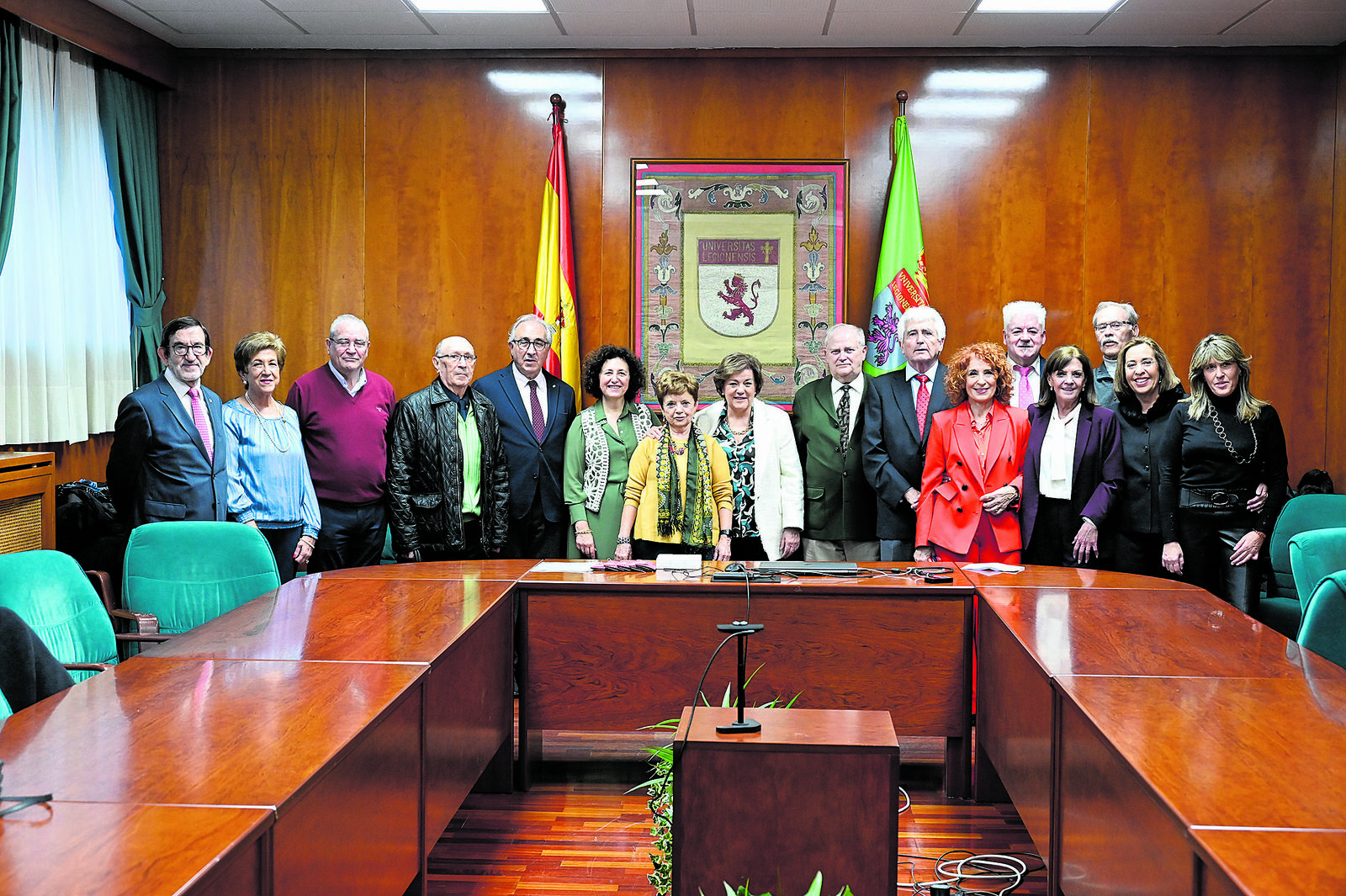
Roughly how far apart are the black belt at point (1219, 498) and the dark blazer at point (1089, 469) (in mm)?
286

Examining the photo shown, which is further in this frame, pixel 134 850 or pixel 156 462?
pixel 156 462

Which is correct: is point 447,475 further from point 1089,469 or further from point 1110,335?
point 1110,335

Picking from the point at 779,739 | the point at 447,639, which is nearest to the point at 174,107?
the point at 447,639

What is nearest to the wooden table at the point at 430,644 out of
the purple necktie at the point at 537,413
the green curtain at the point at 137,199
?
the purple necktie at the point at 537,413

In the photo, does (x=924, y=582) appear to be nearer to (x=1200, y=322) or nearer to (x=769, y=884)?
(x=769, y=884)

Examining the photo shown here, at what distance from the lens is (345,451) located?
4469mm

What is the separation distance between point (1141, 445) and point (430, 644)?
119 inches

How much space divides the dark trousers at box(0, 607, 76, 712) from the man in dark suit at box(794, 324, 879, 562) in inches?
114

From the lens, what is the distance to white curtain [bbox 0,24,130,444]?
4.80m

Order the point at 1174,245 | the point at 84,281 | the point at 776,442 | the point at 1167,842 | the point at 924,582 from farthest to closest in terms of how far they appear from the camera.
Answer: the point at 1174,245 → the point at 84,281 → the point at 776,442 → the point at 924,582 → the point at 1167,842

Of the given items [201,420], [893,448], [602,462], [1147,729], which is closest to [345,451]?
[201,420]

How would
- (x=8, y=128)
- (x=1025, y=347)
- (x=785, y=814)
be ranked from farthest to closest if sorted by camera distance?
1. (x=1025, y=347)
2. (x=8, y=128)
3. (x=785, y=814)

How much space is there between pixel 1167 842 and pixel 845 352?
3.01m

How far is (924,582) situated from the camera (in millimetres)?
3445
